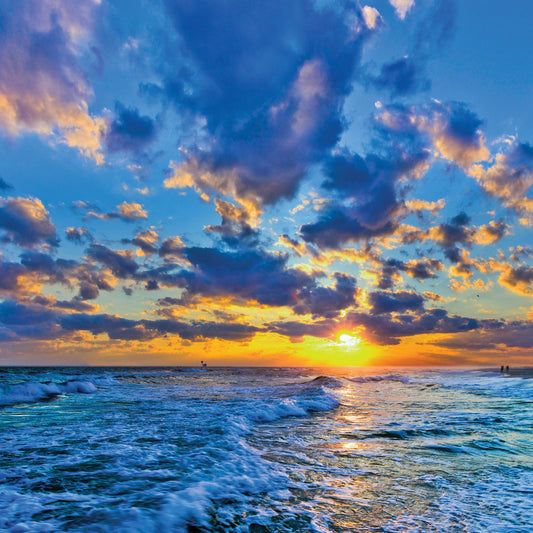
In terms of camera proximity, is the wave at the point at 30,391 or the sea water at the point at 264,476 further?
the wave at the point at 30,391

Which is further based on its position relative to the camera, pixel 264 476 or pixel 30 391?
pixel 30 391

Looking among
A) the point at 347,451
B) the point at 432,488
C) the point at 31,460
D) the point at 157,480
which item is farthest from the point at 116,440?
the point at 432,488

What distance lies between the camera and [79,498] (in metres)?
5.54

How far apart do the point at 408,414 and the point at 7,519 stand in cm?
1518

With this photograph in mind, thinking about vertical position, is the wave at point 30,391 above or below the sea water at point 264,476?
below

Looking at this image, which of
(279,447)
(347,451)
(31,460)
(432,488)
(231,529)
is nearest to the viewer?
(231,529)

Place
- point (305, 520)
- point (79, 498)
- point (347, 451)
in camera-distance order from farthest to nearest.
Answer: point (347, 451) < point (79, 498) < point (305, 520)

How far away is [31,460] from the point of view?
7828mm

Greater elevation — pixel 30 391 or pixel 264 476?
pixel 264 476

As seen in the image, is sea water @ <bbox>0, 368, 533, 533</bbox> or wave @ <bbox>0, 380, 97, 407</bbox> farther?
wave @ <bbox>0, 380, 97, 407</bbox>

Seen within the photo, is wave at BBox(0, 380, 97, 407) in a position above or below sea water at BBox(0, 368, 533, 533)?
below

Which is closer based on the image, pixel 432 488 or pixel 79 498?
pixel 79 498

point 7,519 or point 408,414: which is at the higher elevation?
point 7,519

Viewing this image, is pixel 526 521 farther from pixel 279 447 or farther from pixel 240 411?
pixel 240 411
